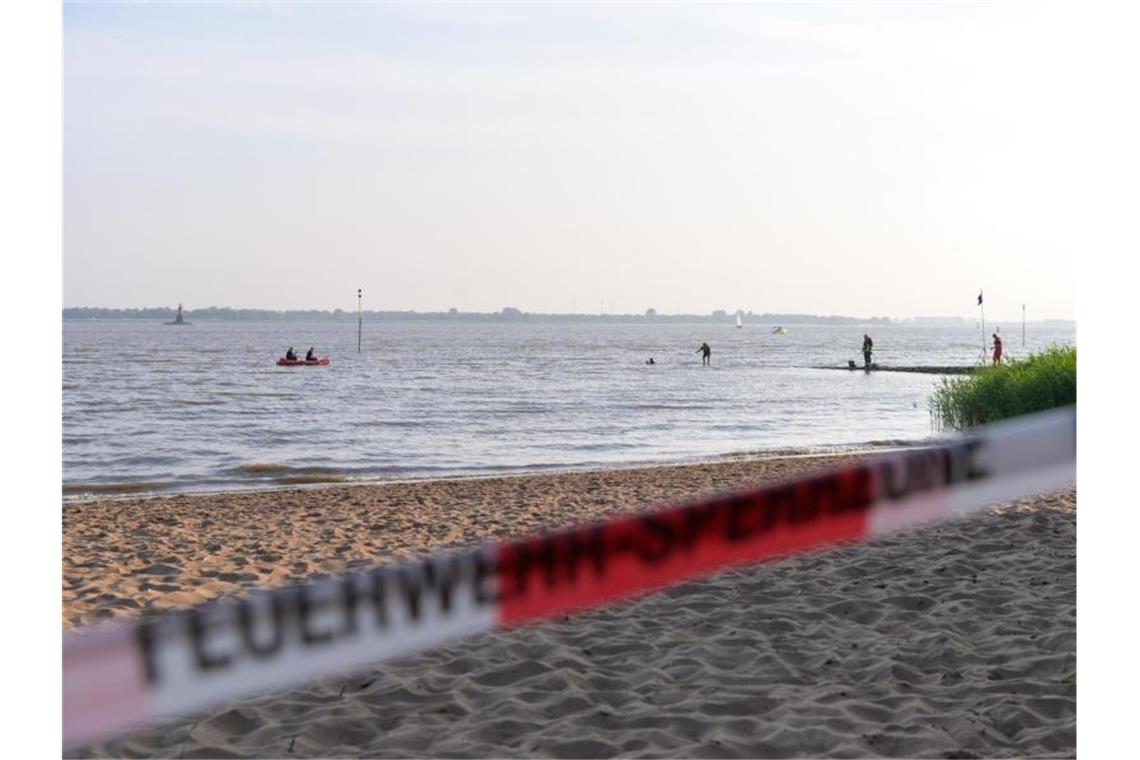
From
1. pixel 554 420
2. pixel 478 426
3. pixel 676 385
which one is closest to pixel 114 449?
pixel 478 426

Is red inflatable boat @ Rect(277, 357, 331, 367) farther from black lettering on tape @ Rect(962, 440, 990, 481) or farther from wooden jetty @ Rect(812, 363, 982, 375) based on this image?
black lettering on tape @ Rect(962, 440, 990, 481)

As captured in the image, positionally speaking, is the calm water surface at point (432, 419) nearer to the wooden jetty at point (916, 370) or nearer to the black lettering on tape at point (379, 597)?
the wooden jetty at point (916, 370)

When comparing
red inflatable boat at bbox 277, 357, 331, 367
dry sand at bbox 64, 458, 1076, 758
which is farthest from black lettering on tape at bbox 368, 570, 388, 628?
red inflatable boat at bbox 277, 357, 331, 367

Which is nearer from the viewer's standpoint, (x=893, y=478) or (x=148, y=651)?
(x=893, y=478)

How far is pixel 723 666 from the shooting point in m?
5.27

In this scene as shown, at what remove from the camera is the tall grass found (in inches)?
704

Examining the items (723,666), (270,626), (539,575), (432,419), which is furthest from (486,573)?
(432,419)

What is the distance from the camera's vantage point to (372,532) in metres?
10.4

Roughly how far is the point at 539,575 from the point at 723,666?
4.14m

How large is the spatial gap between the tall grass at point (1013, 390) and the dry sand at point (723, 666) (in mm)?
9170

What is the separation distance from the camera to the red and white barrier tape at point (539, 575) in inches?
47.8

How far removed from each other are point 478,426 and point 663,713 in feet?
77.3

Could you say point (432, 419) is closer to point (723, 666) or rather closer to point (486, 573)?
point (723, 666)

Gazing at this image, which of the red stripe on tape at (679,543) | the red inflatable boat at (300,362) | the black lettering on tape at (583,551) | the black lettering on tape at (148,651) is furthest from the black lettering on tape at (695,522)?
the red inflatable boat at (300,362)
